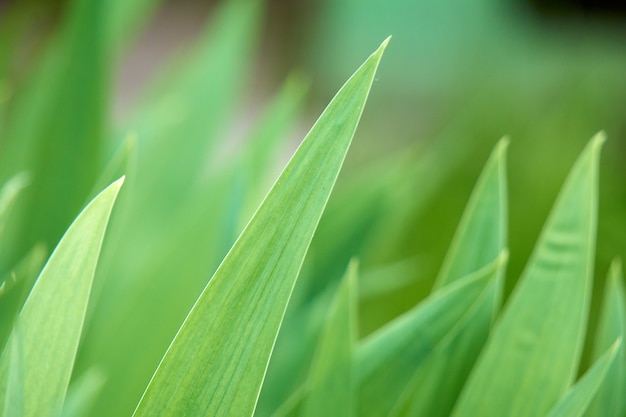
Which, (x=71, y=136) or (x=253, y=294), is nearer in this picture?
(x=253, y=294)

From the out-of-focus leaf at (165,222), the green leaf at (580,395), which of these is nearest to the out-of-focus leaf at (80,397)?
the out-of-focus leaf at (165,222)

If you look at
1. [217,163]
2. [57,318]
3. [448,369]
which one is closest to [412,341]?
[448,369]

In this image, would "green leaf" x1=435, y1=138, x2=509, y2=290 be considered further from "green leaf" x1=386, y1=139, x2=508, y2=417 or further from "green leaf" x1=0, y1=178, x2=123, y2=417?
"green leaf" x1=0, y1=178, x2=123, y2=417

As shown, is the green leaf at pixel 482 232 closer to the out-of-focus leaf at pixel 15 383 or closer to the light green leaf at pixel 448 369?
the light green leaf at pixel 448 369

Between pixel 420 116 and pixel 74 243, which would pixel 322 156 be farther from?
pixel 420 116

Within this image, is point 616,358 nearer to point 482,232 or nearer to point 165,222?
point 482,232

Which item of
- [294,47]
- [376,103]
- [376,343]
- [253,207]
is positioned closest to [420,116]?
[376,103]
